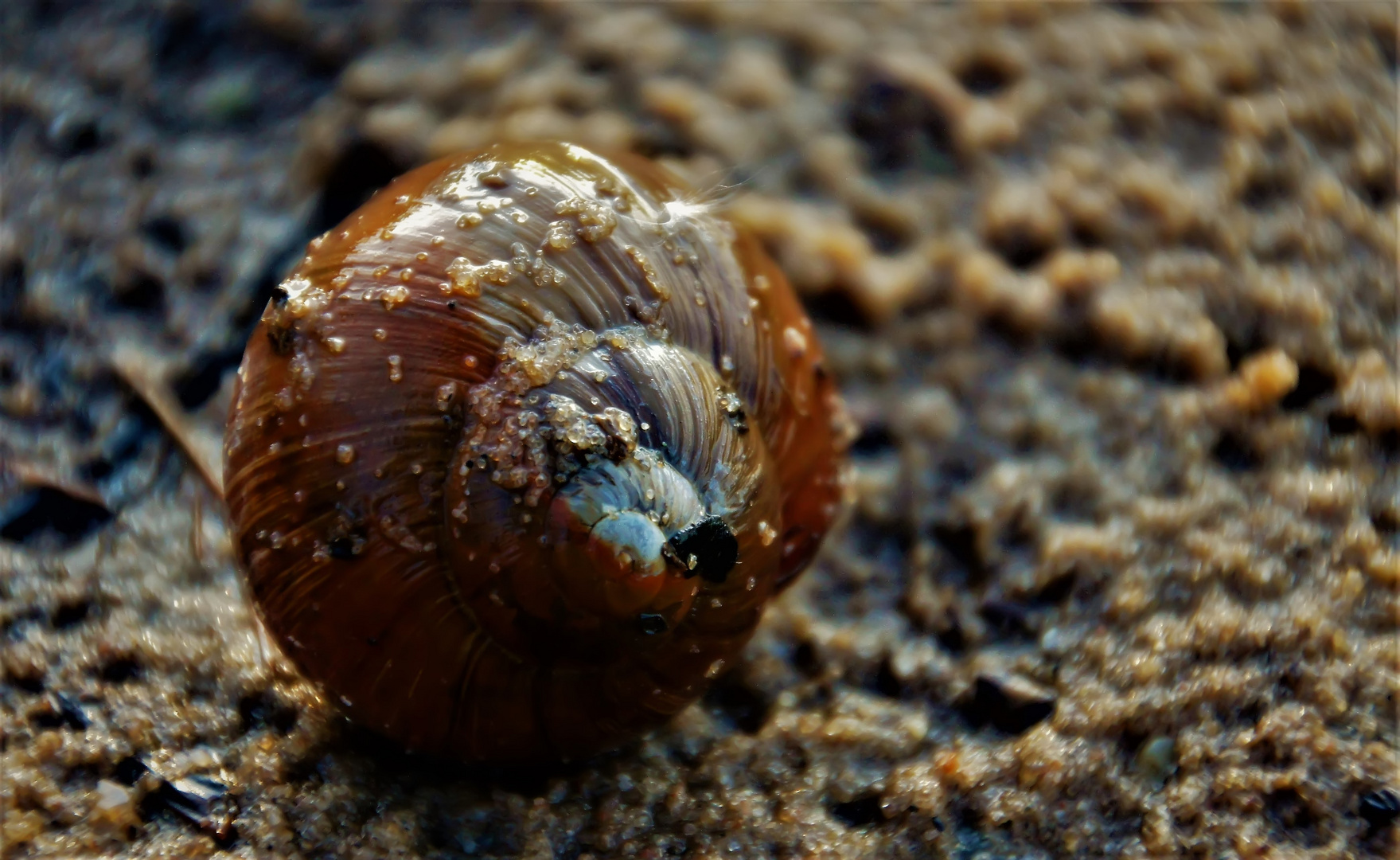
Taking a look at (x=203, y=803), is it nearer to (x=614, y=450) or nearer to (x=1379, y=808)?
(x=614, y=450)

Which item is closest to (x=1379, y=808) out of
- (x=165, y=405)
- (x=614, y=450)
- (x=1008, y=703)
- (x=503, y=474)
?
(x=1008, y=703)

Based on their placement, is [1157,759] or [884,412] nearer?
[1157,759]

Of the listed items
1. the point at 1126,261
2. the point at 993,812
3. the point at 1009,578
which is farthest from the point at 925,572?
the point at 1126,261

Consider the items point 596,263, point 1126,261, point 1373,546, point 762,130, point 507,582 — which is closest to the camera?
point 507,582

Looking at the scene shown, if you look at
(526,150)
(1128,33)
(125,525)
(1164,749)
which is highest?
(526,150)

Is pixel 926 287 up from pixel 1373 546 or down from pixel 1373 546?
up

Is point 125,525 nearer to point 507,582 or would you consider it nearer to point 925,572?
point 507,582

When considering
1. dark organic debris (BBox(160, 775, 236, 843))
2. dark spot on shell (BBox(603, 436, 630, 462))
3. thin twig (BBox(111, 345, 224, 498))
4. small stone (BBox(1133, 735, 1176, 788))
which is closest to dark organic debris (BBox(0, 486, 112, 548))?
thin twig (BBox(111, 345, 224, 498))
